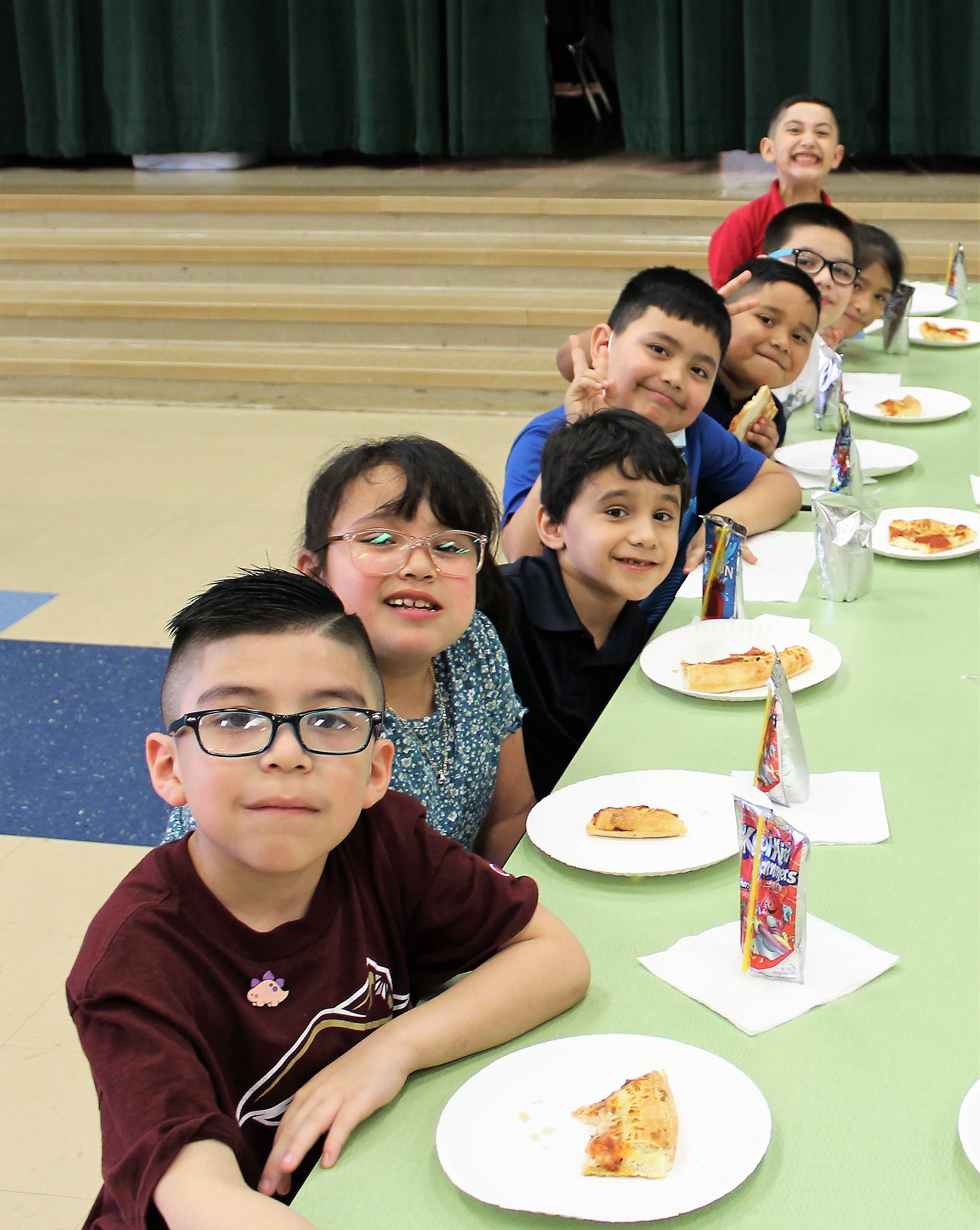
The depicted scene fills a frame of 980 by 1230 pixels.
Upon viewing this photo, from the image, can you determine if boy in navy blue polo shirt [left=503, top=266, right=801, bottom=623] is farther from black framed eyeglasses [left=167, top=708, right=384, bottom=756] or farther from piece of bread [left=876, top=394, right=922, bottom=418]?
black framed eyeglasses [left=167, top=708, right=384, bottom=756]

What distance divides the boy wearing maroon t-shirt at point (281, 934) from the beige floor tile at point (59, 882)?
1.19m

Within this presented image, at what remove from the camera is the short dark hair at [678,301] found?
2250 mm

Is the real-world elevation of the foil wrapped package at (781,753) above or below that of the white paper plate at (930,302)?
below

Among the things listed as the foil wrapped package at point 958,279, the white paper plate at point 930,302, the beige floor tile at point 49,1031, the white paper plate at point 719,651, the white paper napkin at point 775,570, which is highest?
the foil wrapped package at point 958,279

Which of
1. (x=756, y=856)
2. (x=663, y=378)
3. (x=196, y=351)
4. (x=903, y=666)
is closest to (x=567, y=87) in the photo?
(x=196, y=351)

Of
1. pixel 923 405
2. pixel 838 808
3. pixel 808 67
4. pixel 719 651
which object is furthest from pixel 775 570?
pixel 808 67

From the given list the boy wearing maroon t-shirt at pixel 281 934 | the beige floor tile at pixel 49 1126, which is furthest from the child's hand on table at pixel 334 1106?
the beige floor tile at pixel 49 1126

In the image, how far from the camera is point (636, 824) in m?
1.28

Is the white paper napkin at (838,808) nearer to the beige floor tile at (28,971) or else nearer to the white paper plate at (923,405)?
the beige floor tile at (28,971)

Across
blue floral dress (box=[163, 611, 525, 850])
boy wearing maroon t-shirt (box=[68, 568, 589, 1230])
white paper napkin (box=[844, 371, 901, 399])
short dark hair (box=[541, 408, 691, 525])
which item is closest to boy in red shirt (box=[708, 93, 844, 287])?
white paper napkin (box=[844, 371, 901, 399])

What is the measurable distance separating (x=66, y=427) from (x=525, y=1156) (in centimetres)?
497

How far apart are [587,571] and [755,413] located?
2.63 feet

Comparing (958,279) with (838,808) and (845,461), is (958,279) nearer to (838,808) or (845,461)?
(845,461)

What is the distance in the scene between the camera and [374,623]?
53.6 inches
